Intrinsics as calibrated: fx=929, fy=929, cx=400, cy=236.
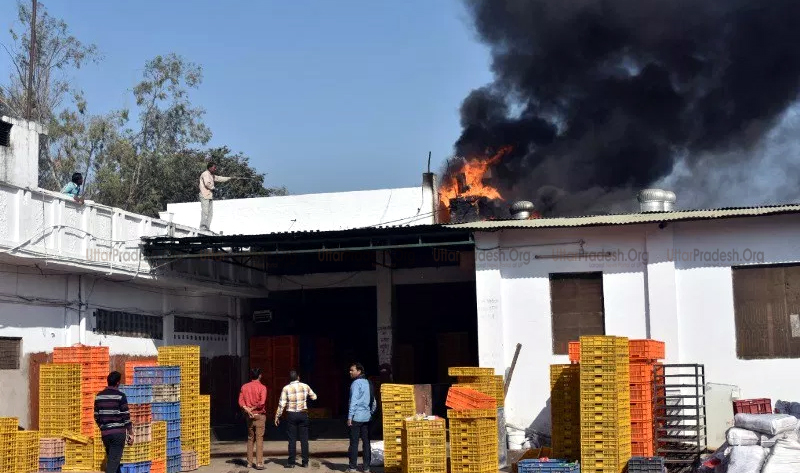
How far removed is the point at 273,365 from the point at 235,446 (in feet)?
18.8

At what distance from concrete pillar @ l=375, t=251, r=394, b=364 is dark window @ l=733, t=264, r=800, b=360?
36.9 ft

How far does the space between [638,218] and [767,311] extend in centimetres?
310

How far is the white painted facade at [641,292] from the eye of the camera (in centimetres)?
1848

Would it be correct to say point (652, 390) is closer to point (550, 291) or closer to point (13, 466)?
point (550, 291)

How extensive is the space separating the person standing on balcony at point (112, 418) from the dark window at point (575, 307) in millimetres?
9491

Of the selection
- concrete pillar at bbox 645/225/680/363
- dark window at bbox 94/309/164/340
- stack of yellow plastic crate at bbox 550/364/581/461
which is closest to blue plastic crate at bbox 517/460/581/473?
stack of yellow plastic crate at bbox 550/364/581/461

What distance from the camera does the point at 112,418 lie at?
43.3 feet

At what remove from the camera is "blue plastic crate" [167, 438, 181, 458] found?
53.9 ft

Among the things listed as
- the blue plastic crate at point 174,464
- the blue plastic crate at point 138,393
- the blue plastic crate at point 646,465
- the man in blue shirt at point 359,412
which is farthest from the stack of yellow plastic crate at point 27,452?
the blue plastic crate at point 646,465

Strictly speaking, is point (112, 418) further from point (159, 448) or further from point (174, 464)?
point (174, 464)

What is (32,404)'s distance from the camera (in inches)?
706

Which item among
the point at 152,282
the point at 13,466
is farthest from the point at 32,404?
the point at 152,282

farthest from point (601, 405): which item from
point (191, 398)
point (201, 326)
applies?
point (201, 326)

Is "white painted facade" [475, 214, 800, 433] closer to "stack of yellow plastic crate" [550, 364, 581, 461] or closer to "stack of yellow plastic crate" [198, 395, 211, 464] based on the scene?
"stack of yellow plastic crate" [550, 364, 581, 461]
